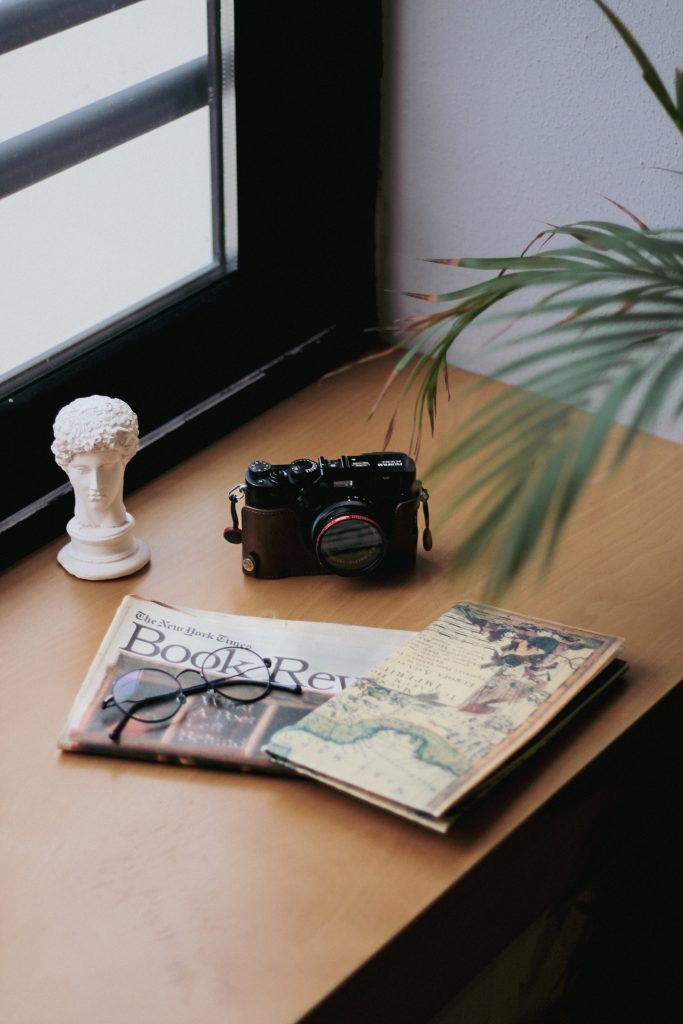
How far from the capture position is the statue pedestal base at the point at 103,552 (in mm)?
1174

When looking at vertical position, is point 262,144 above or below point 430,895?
above

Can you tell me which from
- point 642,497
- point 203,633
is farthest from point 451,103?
point 203,633

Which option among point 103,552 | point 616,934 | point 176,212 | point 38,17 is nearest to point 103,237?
point 176,212

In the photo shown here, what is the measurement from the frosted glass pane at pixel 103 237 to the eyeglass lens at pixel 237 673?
0.40m

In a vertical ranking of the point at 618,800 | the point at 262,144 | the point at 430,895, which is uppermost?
the point at 262,144

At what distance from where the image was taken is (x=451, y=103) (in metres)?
1.43

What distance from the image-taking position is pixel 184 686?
101 centimetres

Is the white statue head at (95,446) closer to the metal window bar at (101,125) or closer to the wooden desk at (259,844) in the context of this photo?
the wooden desk at (259,844)

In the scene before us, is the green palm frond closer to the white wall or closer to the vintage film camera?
the vintage film camera

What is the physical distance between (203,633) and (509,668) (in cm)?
28

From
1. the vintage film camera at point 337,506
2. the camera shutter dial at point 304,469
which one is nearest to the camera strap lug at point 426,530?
the vintage film camera at point 337,506

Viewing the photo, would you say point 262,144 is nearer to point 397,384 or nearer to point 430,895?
point 397,384

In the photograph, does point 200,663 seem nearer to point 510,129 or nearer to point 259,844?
point 259,844

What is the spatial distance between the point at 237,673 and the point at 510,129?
2.44 ft
